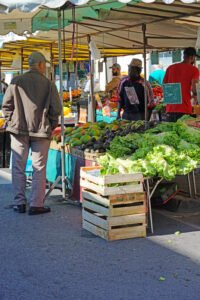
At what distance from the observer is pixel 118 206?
218 inches

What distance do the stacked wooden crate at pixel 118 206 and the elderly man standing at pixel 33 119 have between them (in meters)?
1.21

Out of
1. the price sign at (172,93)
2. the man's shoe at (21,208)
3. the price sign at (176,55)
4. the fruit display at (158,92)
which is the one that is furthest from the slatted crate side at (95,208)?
the price sign at (176,55)

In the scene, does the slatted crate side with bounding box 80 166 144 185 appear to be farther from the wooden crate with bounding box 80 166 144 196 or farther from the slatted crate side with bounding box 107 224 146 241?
the slatted crate side with bounding box 107 224 146 241

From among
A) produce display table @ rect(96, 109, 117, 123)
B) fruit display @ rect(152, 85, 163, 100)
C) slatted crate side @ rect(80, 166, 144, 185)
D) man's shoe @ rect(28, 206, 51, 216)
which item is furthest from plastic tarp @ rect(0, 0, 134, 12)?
fruit display @ rect(152, 85, 163, 100)

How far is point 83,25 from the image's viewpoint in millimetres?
8922

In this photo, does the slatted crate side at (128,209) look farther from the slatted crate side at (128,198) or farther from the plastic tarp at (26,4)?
the plastic tarp at (26,4)

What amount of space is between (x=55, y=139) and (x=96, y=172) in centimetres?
190

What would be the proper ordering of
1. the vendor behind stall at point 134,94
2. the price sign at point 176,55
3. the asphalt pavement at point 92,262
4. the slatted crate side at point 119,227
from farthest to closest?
the price sign at point 176,55
the vendor behind stall at point 134,94
the slatted crate side at point 119,227
the asphalt pavement at point 92,262

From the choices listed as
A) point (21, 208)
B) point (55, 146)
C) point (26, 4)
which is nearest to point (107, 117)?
point (55, 146)

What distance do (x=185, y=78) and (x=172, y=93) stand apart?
0.30 m

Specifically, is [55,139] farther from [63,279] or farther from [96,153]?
[63,279]

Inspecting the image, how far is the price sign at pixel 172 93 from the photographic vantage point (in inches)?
322

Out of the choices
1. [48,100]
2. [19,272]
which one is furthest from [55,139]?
[19,272]

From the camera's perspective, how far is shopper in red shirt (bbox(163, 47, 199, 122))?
8.16 m
